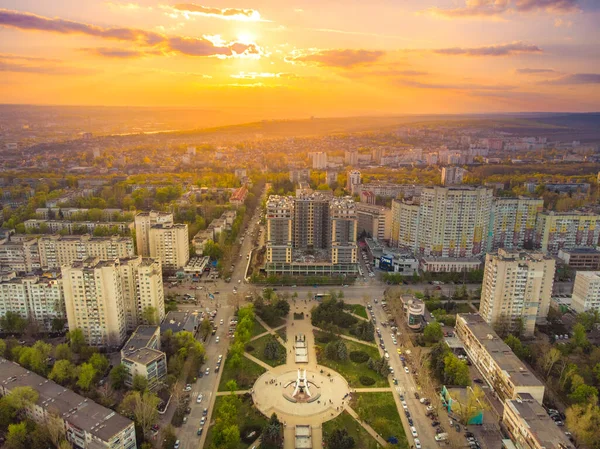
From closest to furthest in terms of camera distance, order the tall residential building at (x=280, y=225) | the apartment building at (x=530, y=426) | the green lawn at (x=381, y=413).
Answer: the apartment building at (x=530, y=426), the green lawn at (x=381, y=413), the tall residential building at (x=280, y=225)

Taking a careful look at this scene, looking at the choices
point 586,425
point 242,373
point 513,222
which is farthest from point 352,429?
point 513,222

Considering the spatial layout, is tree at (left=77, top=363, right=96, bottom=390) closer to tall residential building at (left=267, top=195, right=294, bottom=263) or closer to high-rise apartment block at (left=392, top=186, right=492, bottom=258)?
tall residential building at (left=267, top=195, right=294, bottom=263)

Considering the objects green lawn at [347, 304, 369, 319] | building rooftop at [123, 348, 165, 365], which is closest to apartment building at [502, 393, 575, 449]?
green lawn at [347, 304, 369, 319]

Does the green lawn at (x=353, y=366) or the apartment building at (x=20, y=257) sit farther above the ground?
the apartment building at (x=20, y=257)

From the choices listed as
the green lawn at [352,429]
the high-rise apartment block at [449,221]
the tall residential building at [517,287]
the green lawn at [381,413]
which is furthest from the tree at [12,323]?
the high-rise apartment block at [449,221]

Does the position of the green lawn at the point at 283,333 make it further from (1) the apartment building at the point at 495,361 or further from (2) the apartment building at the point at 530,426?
(2) the apartment building at the point at 530,426

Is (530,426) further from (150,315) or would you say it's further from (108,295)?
(108,295)
